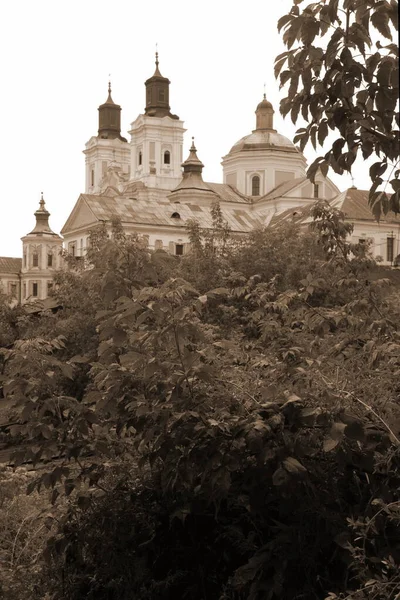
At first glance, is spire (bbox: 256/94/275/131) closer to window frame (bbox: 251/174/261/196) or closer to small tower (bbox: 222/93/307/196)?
small tower (bbox: 222/93/307/196)

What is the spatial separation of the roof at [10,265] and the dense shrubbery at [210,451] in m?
79.9

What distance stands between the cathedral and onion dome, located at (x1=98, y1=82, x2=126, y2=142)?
10cm

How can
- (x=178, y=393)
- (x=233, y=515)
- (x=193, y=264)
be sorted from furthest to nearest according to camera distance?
(x=193, y=264) → (x=233, y=515) → (x=178, y=393)

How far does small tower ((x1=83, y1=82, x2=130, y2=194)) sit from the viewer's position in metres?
103

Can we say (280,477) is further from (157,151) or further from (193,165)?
(157,151)

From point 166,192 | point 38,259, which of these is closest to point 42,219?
point 38,259

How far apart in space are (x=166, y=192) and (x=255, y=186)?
8.47 m

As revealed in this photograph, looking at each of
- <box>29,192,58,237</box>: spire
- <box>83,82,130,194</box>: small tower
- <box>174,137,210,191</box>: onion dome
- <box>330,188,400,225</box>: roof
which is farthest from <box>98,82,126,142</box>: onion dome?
<box>330,188,400,225</box>: roof

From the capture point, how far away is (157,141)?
92562 millimetres

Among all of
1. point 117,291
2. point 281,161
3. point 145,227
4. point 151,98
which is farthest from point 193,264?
point 151,98

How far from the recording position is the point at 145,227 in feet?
195

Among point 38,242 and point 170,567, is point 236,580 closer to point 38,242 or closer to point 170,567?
point 170,567

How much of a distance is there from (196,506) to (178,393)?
0.60 meters

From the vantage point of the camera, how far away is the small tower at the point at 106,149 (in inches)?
4058
